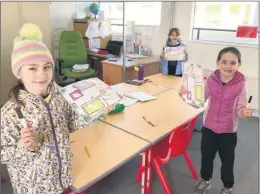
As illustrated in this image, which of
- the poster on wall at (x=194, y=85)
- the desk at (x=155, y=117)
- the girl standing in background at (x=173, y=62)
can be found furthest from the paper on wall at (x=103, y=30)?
the poster on wall at (x=194, y=85)

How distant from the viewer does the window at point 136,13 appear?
4234 millimetres

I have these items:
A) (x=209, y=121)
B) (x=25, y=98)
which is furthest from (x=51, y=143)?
(x=209, y=121)

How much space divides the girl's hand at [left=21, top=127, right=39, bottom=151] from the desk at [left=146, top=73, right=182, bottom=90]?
194cm

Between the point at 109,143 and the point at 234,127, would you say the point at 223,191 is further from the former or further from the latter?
the point at 109,143

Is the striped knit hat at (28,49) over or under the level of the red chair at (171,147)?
over

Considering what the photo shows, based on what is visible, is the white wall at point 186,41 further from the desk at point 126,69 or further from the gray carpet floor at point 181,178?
the gray carpet floor at point 181,178

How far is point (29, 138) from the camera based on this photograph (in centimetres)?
84

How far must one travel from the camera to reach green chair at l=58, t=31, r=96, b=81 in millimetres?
3923

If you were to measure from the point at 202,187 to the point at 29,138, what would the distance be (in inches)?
60.9

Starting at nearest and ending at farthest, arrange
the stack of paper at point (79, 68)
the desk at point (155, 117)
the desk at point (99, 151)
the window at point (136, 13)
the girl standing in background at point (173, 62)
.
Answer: the desk at point (99, 151) → the desk at point (155, 117) → the girl standing in background at point (173, 62) → the stack of paper at point (79, 68) → the window at point (136, 13)

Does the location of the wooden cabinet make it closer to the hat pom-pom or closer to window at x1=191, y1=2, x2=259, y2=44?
window at x1=191, y1=2, x2=259, y2=44

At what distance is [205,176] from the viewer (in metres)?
1.91

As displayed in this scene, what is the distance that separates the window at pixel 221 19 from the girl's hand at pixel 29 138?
3472mm

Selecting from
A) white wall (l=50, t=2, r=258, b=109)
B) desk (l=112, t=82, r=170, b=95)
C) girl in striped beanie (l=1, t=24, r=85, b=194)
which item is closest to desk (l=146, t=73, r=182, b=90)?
desk (l=112, t=82, r=170, b=95)
